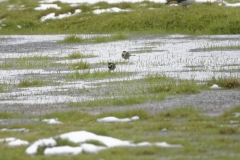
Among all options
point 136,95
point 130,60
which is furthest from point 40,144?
point 130,60

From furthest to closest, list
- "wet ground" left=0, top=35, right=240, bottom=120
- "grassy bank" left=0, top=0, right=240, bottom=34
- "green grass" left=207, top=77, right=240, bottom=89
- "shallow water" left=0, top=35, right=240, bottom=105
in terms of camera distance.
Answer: "grassy bank" left=0, top=0, right=240, bottom=34
"shallow water" left=0, top=35, right=240, bottom=105
"green grass" left=207, top=77, right=240, bottom=89
"wet ground" left=0, top=35, right=240, bottom=120

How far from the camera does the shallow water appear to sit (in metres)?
15.9

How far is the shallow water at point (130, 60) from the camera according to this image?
15.9 meters

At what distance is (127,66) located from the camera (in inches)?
809

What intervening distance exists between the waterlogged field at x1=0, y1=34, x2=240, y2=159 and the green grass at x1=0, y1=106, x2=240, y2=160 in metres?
0.01

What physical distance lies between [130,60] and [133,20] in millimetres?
13693

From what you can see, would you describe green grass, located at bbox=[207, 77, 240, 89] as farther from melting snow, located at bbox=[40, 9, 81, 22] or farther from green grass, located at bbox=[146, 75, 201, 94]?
melting snow, located at bbox=[40, 9, 81, 22]

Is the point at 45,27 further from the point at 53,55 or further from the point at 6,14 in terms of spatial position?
the point at 53,55

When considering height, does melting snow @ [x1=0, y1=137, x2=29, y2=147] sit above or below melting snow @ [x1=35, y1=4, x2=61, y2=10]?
below

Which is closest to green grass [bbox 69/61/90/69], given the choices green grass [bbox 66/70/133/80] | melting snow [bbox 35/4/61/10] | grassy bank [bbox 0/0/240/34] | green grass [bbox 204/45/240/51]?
green grass [bbox 66/70/133/80]

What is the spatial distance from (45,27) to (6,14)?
16.3ft

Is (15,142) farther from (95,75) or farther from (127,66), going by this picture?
(127,66)

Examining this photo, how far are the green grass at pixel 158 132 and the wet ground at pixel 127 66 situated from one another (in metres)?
0.76

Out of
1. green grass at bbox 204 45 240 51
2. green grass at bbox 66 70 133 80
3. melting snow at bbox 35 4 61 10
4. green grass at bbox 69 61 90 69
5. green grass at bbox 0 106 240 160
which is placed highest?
melting snow at bbox 35 4 61 10
